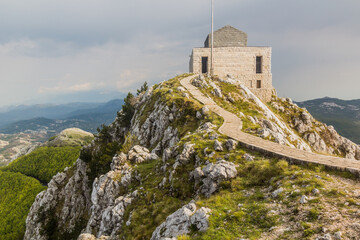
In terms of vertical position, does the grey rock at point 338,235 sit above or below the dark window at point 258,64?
below

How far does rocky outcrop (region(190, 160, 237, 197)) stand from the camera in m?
13.9

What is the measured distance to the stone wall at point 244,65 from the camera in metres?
52.0

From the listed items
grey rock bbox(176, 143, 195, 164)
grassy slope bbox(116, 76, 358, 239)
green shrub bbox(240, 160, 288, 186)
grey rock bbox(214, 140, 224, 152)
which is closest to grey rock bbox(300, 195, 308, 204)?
grassy slope bbox(116, 76, 358, 239)

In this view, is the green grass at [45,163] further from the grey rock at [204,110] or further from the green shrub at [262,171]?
the green shrub at [262,171]

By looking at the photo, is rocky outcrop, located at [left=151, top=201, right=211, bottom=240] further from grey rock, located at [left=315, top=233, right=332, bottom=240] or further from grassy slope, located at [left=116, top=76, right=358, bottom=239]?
grey rock, located at [left=315, top=233, right=332, bottom=240]

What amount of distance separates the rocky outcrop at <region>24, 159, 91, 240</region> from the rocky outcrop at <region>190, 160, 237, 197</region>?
91.9ft

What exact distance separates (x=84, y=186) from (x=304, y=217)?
39690 millimetres

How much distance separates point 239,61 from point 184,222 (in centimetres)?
4999

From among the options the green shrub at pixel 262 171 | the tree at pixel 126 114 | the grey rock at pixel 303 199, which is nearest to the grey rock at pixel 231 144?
the green shrub at pixel 262 171

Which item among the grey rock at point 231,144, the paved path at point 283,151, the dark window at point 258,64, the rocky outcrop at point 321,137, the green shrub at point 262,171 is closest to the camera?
the paved path at point 283,151

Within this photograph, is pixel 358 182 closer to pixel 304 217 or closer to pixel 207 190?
pixel 304 217

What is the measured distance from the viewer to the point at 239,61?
52719mm

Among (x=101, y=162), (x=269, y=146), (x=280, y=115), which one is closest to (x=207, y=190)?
(x=269, y=146)

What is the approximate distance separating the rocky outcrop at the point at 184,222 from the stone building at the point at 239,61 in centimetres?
4549
